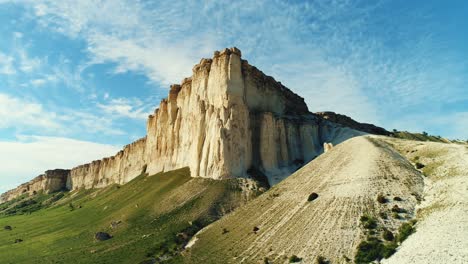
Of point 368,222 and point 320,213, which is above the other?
point 320,213

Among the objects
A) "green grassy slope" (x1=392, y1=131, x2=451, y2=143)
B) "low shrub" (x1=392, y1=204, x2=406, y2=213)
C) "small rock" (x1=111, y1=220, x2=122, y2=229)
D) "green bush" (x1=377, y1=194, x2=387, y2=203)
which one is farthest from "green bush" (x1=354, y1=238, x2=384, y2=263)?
"green grassy slope" (x1=392, y1=131, x2=451, y2=143)

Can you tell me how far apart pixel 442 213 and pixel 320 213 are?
51.8 ft

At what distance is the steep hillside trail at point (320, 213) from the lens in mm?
49156

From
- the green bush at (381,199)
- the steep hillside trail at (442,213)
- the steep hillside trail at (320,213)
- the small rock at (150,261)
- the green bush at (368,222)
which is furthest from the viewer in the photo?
the small rock at (150,261)

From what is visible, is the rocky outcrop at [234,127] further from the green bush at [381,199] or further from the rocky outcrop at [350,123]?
the green bush at [381,199]

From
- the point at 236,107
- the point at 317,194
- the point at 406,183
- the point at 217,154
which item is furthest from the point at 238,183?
the point at 406,183

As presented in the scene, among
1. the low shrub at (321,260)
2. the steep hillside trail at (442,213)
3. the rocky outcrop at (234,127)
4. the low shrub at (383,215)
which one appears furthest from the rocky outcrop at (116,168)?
the low shrub at (321,260)

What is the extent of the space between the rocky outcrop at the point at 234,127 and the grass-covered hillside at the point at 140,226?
19.5ft

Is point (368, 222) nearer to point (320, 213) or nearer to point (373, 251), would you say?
point (373, 251)

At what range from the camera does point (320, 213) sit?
5600 centimetres

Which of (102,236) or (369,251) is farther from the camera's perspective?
(102,236)

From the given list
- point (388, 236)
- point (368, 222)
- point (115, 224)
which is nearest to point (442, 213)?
point (388, 236)

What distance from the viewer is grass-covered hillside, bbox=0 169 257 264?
6738 centimetres

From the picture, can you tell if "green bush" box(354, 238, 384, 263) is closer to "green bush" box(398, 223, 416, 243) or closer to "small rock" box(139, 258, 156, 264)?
"green bush" box(398, 223, 416, 243)
